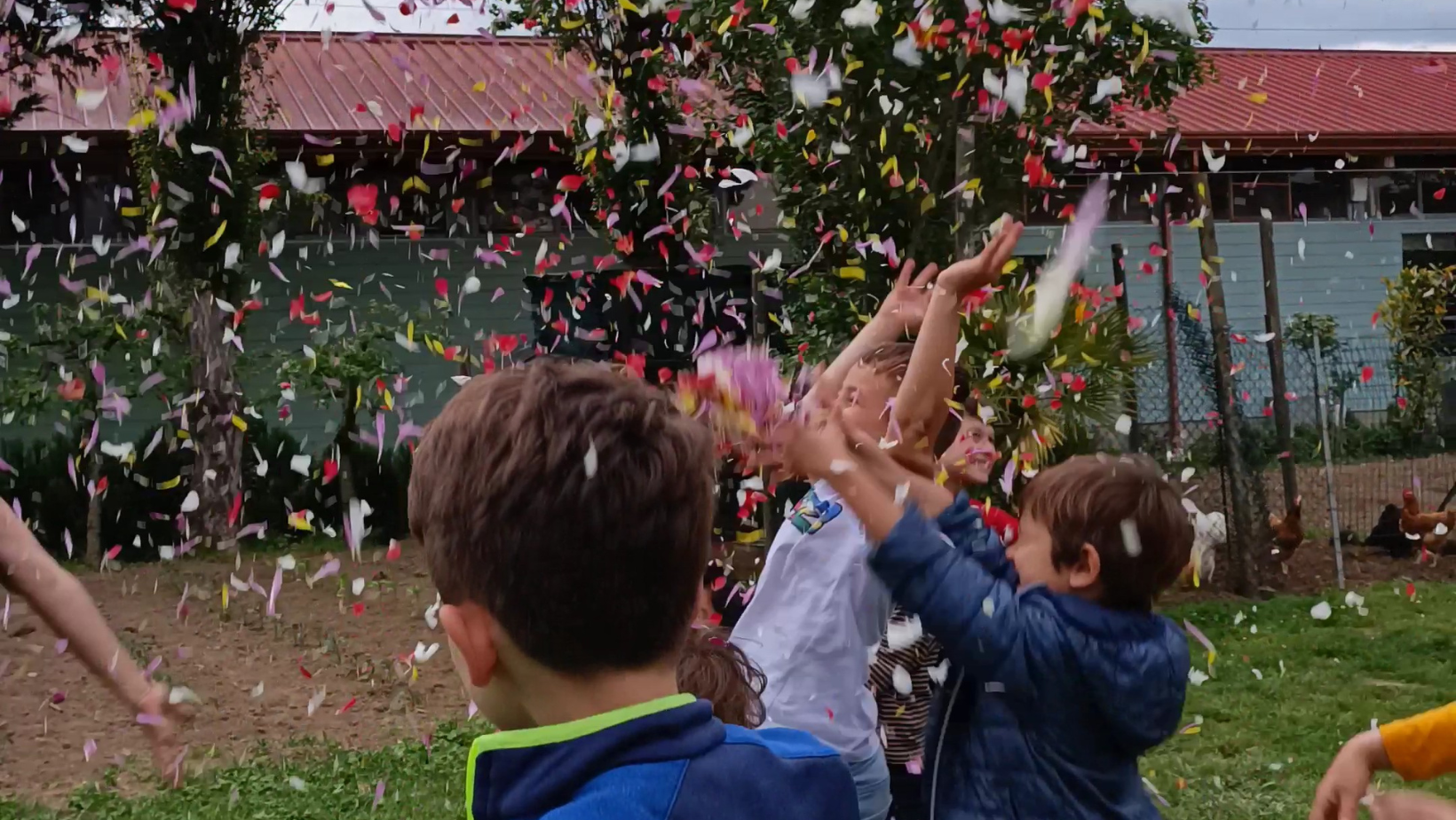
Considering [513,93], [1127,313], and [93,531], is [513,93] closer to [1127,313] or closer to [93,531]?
[93,531]

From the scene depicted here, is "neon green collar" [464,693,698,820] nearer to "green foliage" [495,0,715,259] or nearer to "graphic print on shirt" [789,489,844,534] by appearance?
"graphic print on shirt" [789,489,844,534]

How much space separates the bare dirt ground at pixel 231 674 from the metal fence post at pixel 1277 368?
13.4 ft

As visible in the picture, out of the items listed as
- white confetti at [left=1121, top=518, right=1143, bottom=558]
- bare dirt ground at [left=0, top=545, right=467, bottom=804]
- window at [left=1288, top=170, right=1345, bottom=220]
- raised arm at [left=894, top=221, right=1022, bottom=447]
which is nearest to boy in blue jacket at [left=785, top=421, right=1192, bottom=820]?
white confetti at [left=1121, top=518, right=1143, bottom=558]

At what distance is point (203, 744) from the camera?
16.4 ft

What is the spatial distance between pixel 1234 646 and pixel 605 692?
545 cm

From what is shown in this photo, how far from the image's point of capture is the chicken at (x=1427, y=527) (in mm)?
7680

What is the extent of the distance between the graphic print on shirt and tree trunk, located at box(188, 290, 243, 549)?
22.3 feet

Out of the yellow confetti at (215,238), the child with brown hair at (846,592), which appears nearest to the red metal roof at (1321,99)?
the yellow confetti at (215,238)

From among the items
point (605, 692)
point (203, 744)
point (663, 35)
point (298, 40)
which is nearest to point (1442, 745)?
point (605, 692)

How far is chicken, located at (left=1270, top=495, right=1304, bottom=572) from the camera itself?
23.6ft

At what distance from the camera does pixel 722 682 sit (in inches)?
70.1

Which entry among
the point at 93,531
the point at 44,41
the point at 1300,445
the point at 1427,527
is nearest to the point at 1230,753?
the point at 1427,527

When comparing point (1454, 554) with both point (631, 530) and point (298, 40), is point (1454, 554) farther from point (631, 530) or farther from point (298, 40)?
point (298, 40)

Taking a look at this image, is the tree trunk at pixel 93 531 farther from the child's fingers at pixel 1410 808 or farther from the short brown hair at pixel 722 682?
the child's fingers at pixel 1410 808
